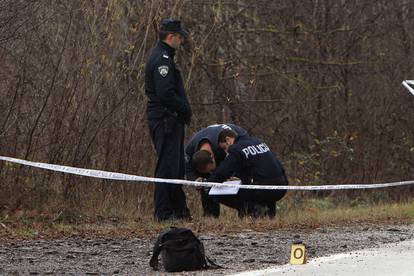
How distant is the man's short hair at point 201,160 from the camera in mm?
12000

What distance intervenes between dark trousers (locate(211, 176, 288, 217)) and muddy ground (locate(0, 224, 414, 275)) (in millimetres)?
1339

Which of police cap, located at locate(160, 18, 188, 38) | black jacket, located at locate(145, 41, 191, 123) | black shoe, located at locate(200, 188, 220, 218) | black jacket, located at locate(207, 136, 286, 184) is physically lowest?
black shoe, located at locate(200, 188, 220, 218)

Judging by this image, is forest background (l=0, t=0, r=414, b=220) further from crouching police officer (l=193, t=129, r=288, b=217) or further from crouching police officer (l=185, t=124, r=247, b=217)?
crouching police officer (l=193, t=129, r=288, b=217)

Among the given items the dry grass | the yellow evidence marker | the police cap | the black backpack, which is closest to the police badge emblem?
the police cap

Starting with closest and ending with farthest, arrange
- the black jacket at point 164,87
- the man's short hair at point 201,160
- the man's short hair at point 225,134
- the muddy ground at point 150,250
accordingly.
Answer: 1. the muddy ground at point 150,250
2. the black jacket at point 164,87
3. the man's short hair at point 201,160
4. the man's short hair at point 225,134

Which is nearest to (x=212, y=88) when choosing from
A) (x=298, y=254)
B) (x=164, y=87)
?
(x=164, y=87)

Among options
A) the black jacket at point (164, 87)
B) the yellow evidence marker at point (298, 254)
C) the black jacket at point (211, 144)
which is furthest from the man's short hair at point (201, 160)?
the yellow evidence marker at point (298, 254)

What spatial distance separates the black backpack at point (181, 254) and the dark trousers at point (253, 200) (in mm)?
4294

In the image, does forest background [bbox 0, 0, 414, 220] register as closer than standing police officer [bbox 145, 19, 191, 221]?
No

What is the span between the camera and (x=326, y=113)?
22484 millimetres

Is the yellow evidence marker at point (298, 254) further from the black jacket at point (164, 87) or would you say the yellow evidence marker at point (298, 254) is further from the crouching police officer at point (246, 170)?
the crouching police officer at point (246, 170)

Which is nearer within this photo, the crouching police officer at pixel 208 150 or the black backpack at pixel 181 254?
the black backpack at pixel 181 254

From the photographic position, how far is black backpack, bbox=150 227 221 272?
7625mm

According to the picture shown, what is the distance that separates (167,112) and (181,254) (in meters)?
3.84
